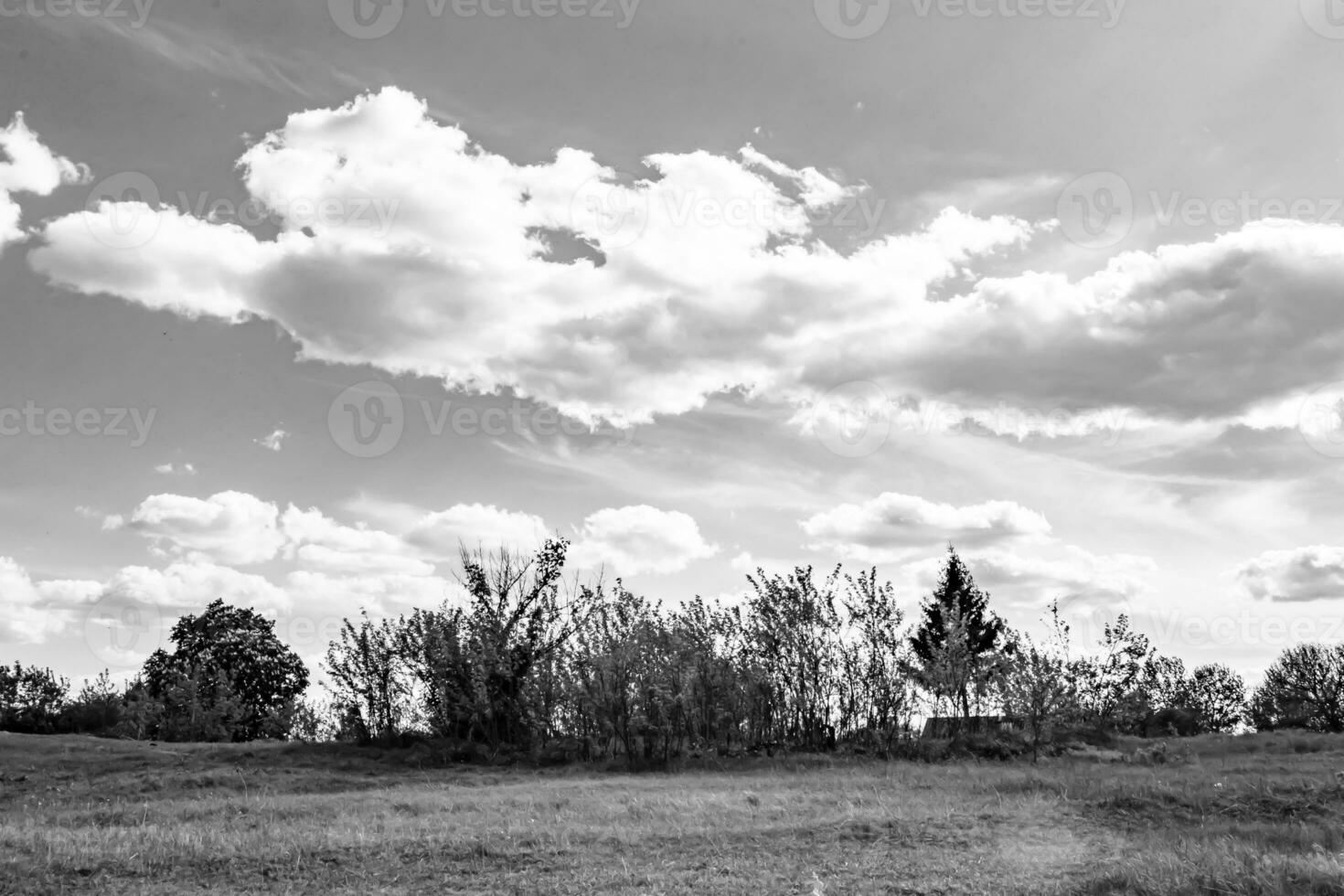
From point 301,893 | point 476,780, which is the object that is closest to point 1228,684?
point 476,780

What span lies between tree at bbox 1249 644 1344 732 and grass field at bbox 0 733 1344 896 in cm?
4211

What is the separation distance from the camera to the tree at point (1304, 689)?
5562cm

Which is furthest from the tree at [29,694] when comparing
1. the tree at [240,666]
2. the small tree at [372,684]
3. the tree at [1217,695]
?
the tree at [1217,695]

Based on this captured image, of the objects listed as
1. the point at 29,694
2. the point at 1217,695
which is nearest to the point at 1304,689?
the point at 1217,695

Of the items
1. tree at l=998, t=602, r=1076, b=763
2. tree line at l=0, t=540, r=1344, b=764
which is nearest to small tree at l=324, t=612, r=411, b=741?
tree line at l=0, t=540, r=1344, b=764

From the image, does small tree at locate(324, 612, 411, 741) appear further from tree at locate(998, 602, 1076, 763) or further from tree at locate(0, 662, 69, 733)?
tree at locate(0, 662, 69, 733)

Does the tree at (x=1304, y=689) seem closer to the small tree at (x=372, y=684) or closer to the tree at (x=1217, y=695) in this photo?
the tree at (x=1217, y=695)

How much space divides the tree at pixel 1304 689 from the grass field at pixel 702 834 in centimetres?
4211

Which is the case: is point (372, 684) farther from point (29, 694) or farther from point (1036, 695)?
point (29, 694)

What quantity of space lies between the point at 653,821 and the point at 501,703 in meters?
17.4

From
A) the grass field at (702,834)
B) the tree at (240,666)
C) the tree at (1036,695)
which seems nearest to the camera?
the grass field at (702,834)

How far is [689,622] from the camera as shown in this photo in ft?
105

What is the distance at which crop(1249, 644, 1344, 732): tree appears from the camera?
5562 centimetres

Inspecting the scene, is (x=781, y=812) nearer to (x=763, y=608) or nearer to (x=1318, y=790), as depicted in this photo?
A: (x=1318, y=790)
